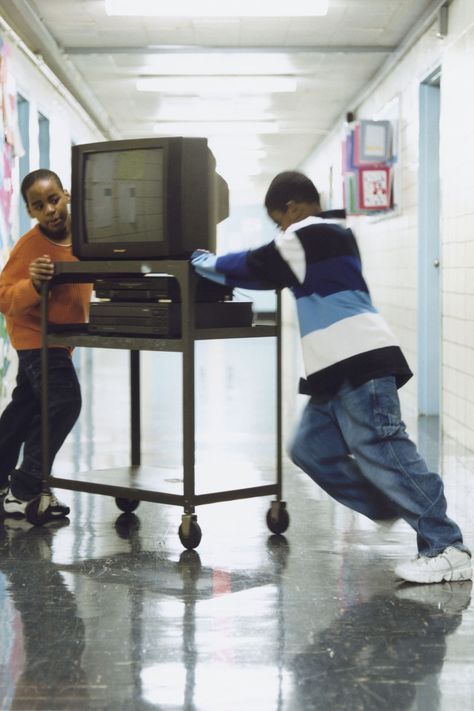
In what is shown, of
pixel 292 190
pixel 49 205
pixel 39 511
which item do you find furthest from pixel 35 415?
pixel 292 190

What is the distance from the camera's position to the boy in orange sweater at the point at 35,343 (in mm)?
3631

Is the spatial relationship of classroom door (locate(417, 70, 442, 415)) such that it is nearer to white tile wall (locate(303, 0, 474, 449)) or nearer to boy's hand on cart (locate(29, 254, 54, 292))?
white tile wall (locate(303, 0, 474, 449))

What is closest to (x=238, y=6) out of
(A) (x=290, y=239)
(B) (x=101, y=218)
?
(B) (x=101, y=218)

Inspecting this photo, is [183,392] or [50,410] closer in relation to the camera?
[183,392]

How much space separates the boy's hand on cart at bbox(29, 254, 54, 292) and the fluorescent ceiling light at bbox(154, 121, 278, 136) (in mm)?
8093

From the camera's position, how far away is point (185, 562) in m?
3.08

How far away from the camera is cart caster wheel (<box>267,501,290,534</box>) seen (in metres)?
3.42

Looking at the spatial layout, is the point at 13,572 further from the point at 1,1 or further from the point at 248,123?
the point at 248,123

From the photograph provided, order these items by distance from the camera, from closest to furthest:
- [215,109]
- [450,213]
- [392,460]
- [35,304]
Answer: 1. [392,460]
2. [35,304]
3. [450,213]
4. [215,109]

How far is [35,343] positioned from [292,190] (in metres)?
1.24

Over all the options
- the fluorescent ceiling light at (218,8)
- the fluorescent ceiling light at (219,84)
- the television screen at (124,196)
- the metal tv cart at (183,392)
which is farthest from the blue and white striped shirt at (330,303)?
the fluorescent ceiling light at (219,84)

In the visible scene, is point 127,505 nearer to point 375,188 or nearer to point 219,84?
point 375,188

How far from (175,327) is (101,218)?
47cm

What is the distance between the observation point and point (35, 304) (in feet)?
11.8
